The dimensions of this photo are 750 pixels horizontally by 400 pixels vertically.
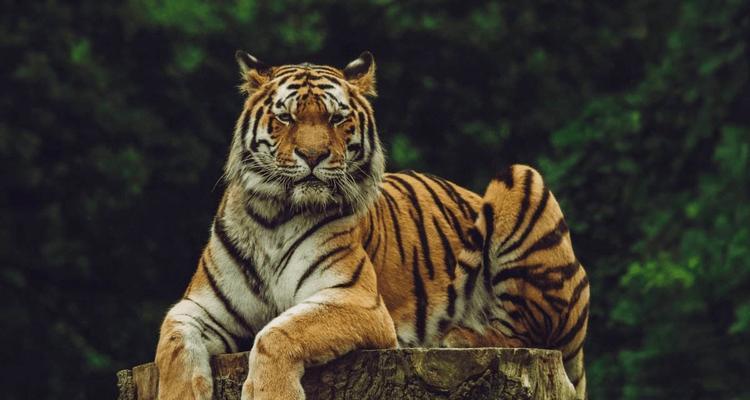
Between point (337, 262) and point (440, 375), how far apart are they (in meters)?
0.84

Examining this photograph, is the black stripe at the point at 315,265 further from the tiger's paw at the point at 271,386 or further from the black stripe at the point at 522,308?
the black stripe at the point at 522,308

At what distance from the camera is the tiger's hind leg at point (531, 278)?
241 inches

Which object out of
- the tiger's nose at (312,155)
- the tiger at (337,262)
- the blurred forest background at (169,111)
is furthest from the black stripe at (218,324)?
the blurred forest background at (169,111)

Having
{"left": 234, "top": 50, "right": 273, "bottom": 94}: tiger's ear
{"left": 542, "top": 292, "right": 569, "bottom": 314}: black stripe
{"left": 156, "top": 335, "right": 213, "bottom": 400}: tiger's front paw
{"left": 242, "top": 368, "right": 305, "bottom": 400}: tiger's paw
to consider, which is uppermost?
{"left": 234, "top": 50, "right": 273, "bottom": 94}: tiger's ear

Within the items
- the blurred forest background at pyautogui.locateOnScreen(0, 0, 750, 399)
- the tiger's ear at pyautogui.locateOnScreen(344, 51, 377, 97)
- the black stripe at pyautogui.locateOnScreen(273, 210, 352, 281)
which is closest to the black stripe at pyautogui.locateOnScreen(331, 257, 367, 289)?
the black stripe at pyautogui.locateOnScreen(273, 210, 352, 281)

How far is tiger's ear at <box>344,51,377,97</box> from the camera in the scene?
6.08 metres

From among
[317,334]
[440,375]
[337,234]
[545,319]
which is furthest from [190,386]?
[545,319]

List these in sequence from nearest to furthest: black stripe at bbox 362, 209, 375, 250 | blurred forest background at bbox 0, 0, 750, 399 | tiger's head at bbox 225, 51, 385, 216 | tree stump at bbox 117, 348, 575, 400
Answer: tree stump at bbox 117, 348, 575, 400, tiger's head at bbox 225, 51, 385, 216, black stripe at bbox 362, 209, 375, 250, blurred forest background at bbox 0, 0, 750, 399

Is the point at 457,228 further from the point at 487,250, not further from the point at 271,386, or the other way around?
the point at 271,386

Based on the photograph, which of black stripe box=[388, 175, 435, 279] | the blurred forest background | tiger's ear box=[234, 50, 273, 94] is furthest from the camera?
the blurred forest background

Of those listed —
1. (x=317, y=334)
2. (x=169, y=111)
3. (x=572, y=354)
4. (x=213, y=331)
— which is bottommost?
(x=317, y=334)

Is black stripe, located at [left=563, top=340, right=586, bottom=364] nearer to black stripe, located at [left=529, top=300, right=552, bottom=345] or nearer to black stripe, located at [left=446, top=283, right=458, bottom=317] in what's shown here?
black stripe, located at [left=529, top=300, right=552, bottom=345]

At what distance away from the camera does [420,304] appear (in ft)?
20.2

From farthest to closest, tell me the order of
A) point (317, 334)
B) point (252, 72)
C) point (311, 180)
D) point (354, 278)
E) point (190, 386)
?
point (252, 72) < point (354, 278) < point (311, 180) < point (190, 386) < point (317, 334)
